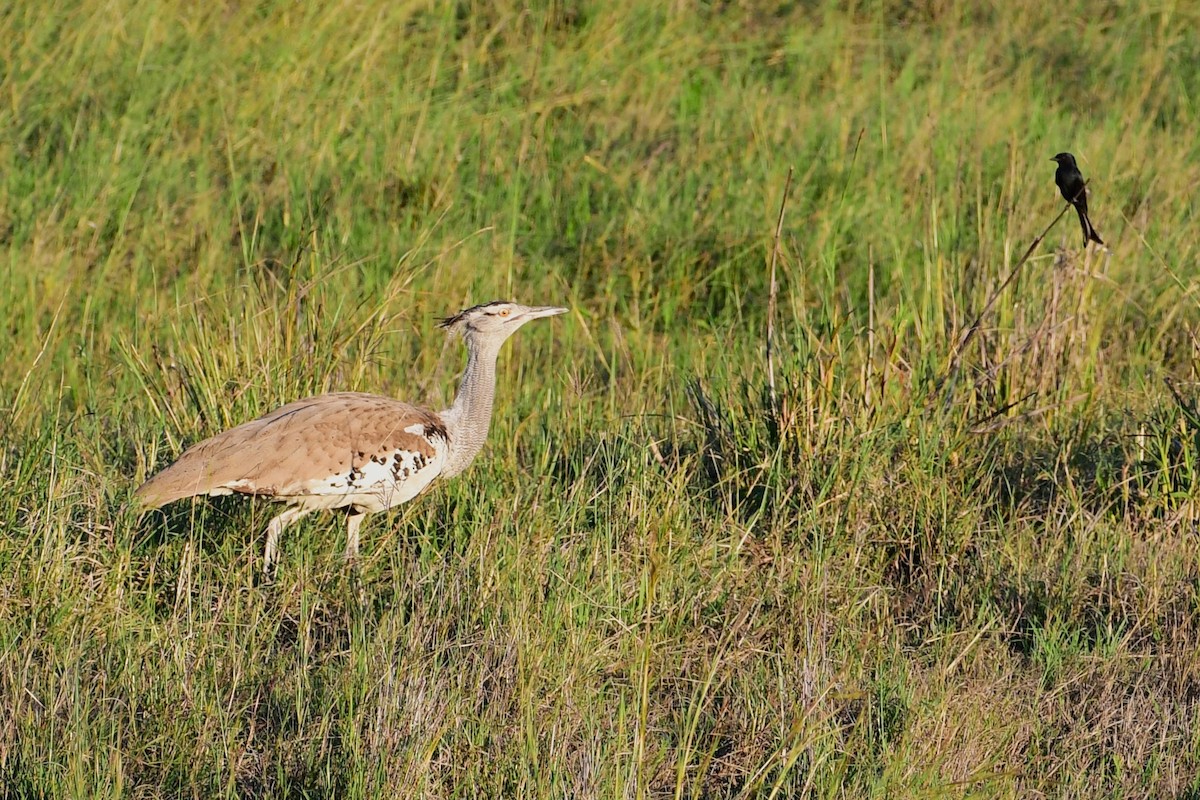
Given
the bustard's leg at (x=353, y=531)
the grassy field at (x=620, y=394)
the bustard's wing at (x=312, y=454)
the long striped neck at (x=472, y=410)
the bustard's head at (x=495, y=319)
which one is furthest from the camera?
the bustard's head at (x=495, y=319)

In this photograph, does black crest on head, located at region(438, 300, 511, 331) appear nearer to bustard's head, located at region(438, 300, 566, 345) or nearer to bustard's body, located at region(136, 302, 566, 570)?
bustard's head, located at region(438, 300, 566, 345)

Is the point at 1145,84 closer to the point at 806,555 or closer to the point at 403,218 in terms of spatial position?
the point at 403,218

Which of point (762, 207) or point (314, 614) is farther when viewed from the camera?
point (762, 207)

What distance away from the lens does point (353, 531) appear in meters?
4.39

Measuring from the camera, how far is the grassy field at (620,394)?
356cm

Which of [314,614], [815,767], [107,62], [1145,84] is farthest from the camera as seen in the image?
[1145,84]

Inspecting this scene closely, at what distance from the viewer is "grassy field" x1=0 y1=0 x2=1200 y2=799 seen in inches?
140

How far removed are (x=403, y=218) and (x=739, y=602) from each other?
2.85m

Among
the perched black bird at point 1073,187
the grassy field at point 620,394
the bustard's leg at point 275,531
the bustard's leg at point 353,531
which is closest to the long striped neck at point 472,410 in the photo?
the grassy field at point 620,394

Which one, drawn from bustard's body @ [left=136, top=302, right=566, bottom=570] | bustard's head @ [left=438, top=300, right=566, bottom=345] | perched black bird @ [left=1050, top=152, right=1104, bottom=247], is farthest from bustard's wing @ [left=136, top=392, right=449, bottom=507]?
perched black bird @ [left=1050, top=152, right=1104, bottom=247]

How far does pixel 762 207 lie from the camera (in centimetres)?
646

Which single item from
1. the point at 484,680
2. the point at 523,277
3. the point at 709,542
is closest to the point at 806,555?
the point at 709,542

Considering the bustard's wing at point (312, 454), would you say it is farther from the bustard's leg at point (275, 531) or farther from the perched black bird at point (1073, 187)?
the perched black bird at point (1073, 187)

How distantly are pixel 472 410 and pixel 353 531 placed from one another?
21.3 inches
